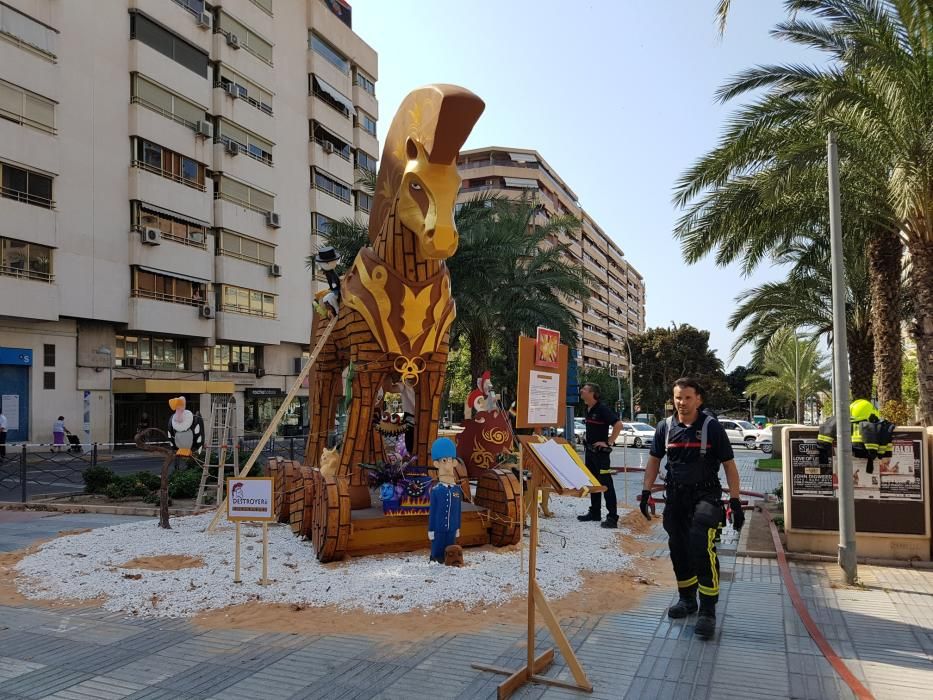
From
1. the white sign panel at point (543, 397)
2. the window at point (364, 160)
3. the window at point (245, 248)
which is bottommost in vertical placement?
the white sign panel at point (543, 397)

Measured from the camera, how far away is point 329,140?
3994cm

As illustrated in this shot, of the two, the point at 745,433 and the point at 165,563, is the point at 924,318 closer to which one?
the point at 165,563

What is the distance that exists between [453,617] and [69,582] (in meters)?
3.65

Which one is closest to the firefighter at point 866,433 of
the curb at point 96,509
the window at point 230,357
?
the curb at point 96,509

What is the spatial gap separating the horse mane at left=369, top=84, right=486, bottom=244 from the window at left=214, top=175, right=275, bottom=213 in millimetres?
26939

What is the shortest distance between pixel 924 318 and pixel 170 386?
89.5ft

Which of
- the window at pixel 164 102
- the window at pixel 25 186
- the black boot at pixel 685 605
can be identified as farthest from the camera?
the window at pixel 164 102

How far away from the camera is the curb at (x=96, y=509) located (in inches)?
417

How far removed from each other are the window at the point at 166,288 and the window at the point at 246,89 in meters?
9.41

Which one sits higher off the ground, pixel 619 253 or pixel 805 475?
pixel 619 253

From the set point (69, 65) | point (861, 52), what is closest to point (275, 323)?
point (69, 65)

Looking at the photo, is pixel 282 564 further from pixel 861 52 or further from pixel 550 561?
pixel 861 52

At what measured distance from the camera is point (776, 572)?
6.60m

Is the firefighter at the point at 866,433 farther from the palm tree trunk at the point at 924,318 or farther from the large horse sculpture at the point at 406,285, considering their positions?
the large horse sculpture at the point at 406,285
